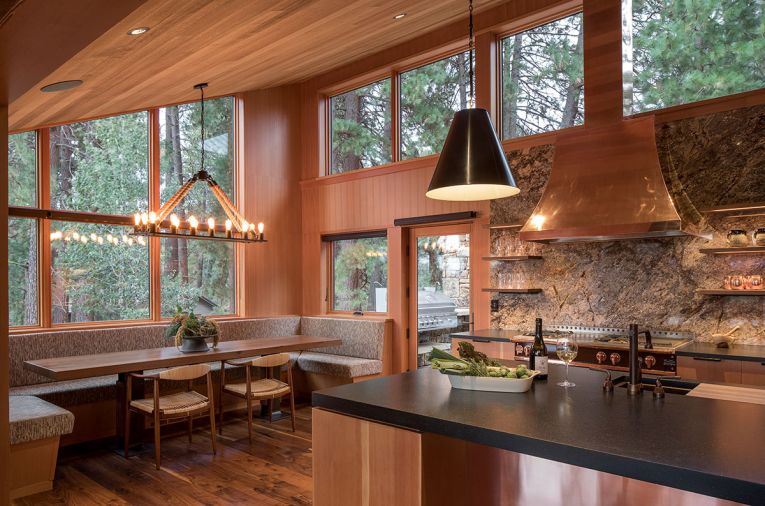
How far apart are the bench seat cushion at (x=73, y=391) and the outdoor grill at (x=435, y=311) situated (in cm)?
312

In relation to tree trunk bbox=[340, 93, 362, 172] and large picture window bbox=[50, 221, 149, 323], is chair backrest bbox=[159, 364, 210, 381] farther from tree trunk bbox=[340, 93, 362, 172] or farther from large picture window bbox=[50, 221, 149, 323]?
tree trunk bbox=[340, 93, 362, 172]

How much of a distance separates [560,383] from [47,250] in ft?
15.5

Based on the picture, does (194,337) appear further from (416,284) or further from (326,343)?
(416,284)

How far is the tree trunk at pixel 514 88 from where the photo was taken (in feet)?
17.8

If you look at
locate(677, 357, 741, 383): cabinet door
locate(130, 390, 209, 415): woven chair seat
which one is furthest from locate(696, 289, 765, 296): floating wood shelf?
locate(130, 390, 209, 415): woven chair seat

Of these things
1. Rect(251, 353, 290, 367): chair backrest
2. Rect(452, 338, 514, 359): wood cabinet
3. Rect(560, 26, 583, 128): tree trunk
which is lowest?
Rect(251, 353, 290, 367): chair backrest

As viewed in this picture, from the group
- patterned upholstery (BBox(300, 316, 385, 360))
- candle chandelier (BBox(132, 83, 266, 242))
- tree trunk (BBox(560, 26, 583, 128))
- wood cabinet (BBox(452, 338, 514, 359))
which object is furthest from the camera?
patterned upholstery (BBox(300, 316, 385, 360))

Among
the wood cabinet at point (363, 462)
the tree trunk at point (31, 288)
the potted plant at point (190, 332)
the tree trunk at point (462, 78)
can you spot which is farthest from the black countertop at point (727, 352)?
the tree trunk at point (31, 288)

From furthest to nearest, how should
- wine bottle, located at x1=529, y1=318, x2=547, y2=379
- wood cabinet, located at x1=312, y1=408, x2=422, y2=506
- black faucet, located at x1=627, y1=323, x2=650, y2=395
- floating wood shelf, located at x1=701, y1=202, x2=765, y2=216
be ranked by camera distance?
floating wood shelf, located at x1=701, y1=202, x2=765, y2=216, wine bottle, located at x1=529, y1=318, x2=547, y2=379, black faucet, located at x1=627, y1=323, x2=650, y2=395, wood cabinet, located at x1=312, y1=408, x2=422, y2=506

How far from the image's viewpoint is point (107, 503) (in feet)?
11.2

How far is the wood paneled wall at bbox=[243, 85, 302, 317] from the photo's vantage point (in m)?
6.64

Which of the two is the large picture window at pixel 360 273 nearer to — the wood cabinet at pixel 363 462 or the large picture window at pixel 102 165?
the large picture window at pixel 102 165

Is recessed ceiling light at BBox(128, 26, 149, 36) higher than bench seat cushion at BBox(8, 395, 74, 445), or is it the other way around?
recessed ceiling light at BBox(128, 26, 149, 36)

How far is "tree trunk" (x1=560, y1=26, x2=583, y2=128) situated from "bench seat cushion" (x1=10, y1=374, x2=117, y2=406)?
4728mm
